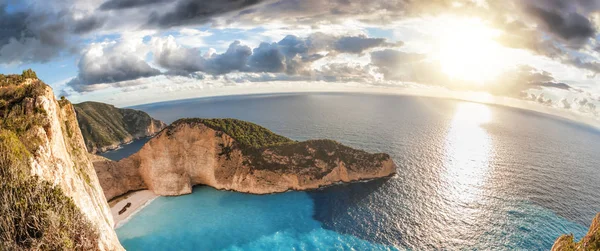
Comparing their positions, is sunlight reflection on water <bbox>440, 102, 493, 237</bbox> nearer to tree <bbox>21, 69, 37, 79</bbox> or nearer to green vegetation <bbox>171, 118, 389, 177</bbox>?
green vegetation <bbox>171, 118, 389, 177</bbox>

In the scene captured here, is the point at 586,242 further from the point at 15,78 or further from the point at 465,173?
the point at 15,78

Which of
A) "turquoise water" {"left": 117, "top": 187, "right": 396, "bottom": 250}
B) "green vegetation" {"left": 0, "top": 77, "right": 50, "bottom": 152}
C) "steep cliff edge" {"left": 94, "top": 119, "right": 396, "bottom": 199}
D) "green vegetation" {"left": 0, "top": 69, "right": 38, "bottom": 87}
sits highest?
"green vegetation" {"left": 0, "top": 69, "right": 38, "bottom": 87}

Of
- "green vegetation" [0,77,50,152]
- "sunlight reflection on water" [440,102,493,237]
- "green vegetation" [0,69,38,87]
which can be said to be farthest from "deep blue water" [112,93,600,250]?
"green vegetation" [0,69,38,87]

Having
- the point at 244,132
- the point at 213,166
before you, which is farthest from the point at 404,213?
the point at 213,166

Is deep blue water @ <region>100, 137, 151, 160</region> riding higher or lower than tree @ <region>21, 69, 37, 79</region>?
lower

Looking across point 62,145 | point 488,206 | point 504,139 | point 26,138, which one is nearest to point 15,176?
point 26,138

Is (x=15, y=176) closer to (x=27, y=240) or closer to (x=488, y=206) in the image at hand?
(x=27, y=240)
